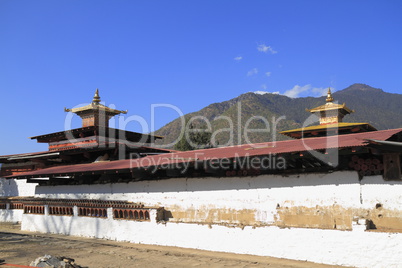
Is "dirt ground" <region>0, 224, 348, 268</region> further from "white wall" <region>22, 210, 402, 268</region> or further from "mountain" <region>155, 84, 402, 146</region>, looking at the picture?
"mountain" <region>155, 84, 402, 146</region>

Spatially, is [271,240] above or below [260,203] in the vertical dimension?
below

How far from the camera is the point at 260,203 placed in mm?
10383

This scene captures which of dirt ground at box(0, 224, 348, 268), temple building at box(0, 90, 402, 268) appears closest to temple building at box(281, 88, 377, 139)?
temple building at box(0, 90, 402, 268)

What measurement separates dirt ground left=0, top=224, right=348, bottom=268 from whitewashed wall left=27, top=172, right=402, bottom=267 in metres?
0.34

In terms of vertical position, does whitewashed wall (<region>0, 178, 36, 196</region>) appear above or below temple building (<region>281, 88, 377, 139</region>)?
below

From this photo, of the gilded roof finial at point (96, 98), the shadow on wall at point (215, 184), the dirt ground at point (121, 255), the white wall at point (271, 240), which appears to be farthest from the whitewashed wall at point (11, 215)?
the gilded roof finial at point (96, 98)

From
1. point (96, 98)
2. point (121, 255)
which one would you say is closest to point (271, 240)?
point (121, 255)

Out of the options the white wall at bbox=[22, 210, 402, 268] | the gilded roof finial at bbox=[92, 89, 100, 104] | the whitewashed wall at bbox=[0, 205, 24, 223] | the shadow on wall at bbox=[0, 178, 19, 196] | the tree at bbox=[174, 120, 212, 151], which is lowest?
the whitewashed wall at bbox=[0, 205, 24, 223]

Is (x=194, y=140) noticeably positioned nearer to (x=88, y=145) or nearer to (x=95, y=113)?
(x=95, y=113)

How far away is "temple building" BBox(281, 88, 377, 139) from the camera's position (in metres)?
22.9

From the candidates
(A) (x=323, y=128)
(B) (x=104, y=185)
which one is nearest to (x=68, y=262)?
(B) (x=104, y=185)

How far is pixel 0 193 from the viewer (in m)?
26.7

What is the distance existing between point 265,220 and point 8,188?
22578 mm

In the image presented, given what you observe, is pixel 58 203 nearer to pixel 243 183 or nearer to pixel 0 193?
pixel 243 183
